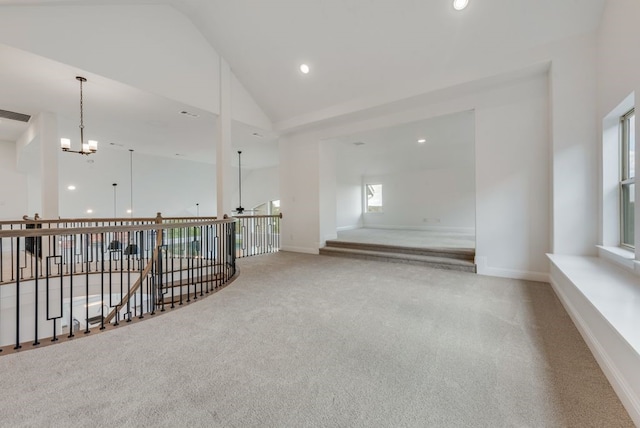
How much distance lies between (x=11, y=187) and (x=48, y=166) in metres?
4.69

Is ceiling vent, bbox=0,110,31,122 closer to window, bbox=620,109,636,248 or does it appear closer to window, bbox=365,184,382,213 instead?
window, bbox=365,184,382,213

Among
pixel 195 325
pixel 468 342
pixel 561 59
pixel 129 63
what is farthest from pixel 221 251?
pixel 561 59

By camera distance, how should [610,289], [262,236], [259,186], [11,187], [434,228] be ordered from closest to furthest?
[610,289], [262,236], [11,187], [434,228], [259,186]

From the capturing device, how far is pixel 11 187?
771 cm

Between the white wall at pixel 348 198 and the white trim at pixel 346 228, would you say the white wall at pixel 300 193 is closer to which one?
the white wall at pixel 348 198

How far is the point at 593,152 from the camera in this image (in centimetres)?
325

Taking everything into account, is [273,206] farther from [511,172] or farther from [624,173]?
[624,173]

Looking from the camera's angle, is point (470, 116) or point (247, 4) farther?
point (470, 116)

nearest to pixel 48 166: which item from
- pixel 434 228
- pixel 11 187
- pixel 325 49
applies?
pixel 11 187

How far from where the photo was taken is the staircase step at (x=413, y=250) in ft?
15.6

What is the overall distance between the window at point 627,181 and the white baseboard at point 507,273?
40.4 inches

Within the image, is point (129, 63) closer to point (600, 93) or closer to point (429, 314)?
point (429, 314)

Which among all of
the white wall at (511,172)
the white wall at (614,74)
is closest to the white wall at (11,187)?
the white wall at (511,172)

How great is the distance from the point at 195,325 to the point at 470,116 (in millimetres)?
5552
